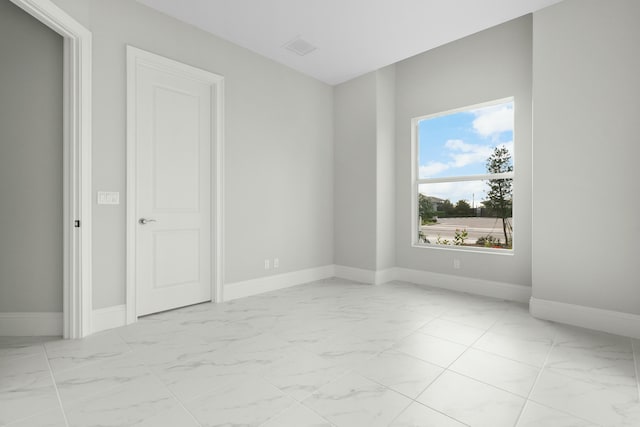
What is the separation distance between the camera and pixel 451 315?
126 inches

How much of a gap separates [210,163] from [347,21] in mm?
2072

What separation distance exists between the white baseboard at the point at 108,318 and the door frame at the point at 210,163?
0.15ft

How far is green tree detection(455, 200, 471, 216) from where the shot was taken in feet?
13.9

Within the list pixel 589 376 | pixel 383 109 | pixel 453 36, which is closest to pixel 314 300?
pixel 589 376

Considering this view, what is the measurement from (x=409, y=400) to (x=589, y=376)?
1229 millimetres

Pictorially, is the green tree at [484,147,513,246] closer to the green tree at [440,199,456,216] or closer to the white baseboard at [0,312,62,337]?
the green tree at [440,199,456,216]

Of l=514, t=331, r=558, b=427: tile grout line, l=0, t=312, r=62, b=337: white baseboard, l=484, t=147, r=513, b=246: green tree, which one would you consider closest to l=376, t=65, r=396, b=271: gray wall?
l=484, t=147, r=513, b=246: green tree

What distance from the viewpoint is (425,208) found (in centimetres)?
464

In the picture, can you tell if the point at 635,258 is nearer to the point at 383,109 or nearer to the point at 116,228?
the point at 383,109

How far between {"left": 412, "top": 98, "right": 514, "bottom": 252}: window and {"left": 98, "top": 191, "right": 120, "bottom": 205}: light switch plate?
3662 mm

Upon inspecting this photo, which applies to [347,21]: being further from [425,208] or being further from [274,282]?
[274,282]

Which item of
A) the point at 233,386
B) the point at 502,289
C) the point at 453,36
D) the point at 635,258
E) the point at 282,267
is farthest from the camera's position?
the point at 282,267

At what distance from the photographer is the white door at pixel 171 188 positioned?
3.10m

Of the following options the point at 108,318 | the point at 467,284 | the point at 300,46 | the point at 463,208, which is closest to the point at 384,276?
the point at 467,284
